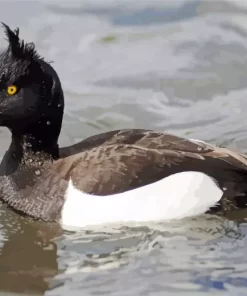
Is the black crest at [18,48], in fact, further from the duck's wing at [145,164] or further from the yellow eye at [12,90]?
the duck's wing at [145,164]

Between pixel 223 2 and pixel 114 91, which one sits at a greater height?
pixel 223 2

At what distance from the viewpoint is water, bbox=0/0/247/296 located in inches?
215

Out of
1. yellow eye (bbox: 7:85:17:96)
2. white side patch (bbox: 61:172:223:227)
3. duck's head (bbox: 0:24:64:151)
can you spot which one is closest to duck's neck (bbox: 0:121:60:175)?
duck's head (bbox: 0:24:64:151)

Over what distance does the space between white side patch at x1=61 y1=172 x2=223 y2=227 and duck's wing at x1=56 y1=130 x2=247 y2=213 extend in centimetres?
5

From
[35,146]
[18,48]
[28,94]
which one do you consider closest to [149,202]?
[35,146]

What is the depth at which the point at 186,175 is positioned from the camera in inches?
236

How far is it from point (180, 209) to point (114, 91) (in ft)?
9.16

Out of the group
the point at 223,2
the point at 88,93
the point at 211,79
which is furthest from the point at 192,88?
the point at 223,2

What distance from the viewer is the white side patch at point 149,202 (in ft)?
19.4

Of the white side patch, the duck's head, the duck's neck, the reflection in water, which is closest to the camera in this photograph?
the reflection in water

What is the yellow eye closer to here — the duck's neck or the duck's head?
the duck's head

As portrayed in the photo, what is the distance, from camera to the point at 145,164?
5973mm

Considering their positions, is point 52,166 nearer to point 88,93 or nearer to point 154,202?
point 154,202

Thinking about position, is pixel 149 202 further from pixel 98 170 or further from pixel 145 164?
pixel 98 170
